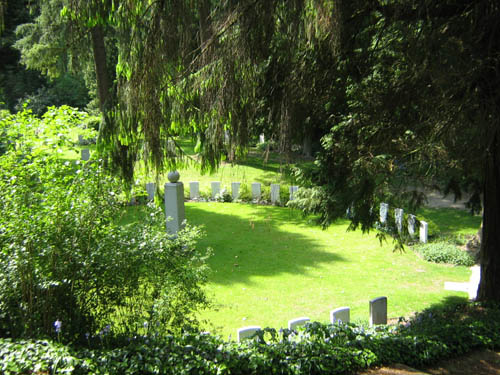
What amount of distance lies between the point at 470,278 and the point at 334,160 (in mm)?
4184

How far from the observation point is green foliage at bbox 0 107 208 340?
462 centimetres

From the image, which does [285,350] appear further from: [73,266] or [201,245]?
[201,245]

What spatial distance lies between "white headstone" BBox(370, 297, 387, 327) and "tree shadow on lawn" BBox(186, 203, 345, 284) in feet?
8.34

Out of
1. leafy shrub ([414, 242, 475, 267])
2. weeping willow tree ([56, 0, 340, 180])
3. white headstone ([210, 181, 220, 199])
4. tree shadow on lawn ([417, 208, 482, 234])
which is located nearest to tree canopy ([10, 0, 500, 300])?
weeping willow tree ([56, 0, 340, 180])

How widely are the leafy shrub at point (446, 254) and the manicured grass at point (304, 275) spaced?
272mm

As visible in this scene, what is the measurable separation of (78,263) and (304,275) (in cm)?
622

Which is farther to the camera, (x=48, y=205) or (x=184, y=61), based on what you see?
(x=184, y=61)

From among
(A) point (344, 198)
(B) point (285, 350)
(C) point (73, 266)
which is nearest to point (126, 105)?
(C) point (73, 266)

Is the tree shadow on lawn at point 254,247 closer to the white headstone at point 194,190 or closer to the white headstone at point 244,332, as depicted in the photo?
the white headstone at point 194,190

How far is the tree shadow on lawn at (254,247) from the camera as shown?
34.4ft

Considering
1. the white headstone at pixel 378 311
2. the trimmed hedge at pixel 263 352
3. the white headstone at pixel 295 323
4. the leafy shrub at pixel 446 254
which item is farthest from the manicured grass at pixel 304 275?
the trimmed hedge at pixel 263 352

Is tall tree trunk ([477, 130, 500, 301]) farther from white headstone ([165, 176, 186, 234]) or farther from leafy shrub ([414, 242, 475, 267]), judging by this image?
white headstone ([165, 176, 186, 234])

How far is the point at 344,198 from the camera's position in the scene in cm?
782

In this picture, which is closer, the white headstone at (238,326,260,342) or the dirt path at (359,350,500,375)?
the dirt path at (359,350,500,375)
